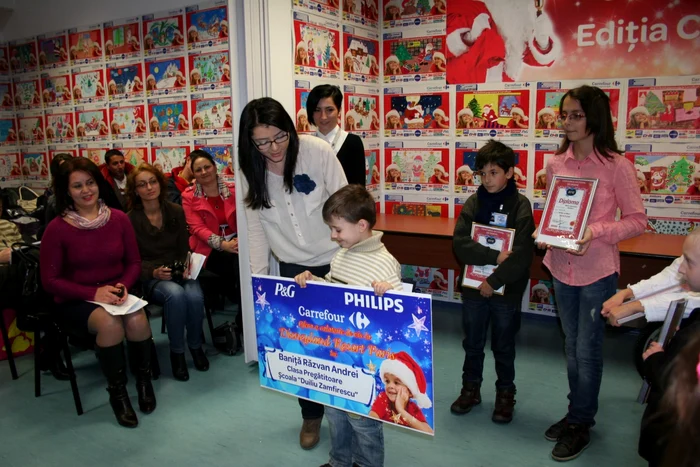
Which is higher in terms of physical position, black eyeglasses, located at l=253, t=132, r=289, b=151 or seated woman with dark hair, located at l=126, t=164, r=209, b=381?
black eyeglasses, located at l=253, t=132, r=289, b=151

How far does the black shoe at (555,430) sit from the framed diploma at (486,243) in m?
0.70

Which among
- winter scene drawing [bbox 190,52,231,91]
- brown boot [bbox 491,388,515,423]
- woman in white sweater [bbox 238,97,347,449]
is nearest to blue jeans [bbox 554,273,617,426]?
brown boot [bbox 491,388,515,423]

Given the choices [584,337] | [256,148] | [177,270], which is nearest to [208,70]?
[177,270]

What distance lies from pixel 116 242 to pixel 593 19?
3474 millimetres

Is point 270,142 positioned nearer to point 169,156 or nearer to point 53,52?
point 169,156

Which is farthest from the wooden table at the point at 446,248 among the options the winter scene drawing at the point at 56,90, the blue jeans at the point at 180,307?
the winter scene drawing at the point at 56,90

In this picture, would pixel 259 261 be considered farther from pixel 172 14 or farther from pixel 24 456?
pixel 172 14

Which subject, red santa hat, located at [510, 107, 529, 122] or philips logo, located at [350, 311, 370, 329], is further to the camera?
red santa hat, located at [510, 107, 529, 122]

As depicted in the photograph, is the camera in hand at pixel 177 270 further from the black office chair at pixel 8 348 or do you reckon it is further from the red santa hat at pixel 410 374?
the red santa hat at pixel 410 374

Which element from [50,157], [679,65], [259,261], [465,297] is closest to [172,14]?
[50,157]

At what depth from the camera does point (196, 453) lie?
263 cm

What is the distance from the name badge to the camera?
2748 millimetres

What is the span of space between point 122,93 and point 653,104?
14.9 ft

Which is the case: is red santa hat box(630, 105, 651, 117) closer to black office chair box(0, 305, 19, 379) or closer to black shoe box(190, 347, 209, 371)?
black shoe box(190, 347, 209, 371)
